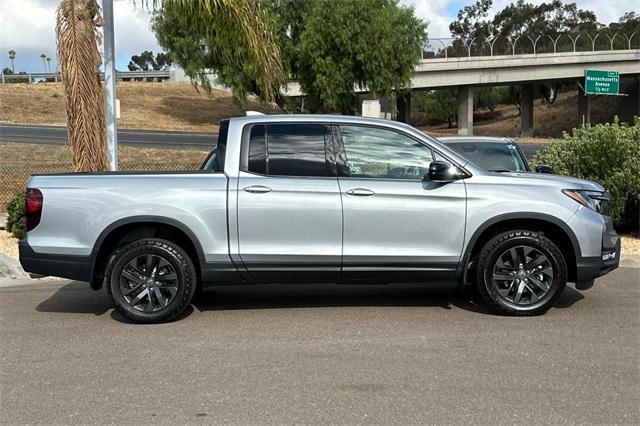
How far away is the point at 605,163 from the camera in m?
10.5

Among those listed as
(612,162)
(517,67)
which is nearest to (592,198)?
(612,162)

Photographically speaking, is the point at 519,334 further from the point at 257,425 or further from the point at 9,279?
the point at 9,279

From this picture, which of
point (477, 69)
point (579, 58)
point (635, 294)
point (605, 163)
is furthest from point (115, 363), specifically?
point (579, 58)

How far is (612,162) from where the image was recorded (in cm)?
1054

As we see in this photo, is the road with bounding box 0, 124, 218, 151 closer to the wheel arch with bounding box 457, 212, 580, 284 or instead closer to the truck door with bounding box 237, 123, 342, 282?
the truck door with bounding box 237, 123, 342, 282

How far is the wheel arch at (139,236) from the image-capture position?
5.91m

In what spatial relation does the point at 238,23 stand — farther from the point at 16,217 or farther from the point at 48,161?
the point at 48,161

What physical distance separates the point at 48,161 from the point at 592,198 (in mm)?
18872

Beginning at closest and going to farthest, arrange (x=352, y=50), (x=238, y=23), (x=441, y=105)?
(x=238, y=23) → (x=352, y=50) → (x=441, y=105)

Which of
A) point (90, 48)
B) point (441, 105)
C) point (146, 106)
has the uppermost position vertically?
point (441, 105)

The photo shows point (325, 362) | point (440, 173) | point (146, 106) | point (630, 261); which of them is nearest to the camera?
point (325, 362)

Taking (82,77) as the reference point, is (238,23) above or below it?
above

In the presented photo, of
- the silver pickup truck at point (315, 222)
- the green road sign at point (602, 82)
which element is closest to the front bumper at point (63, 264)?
the silver pickup truck at point (315, 222)

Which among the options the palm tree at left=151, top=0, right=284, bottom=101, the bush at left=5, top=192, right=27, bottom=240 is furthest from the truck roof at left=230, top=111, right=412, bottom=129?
the bush at left=5, top=192, right=27, bottom=240
